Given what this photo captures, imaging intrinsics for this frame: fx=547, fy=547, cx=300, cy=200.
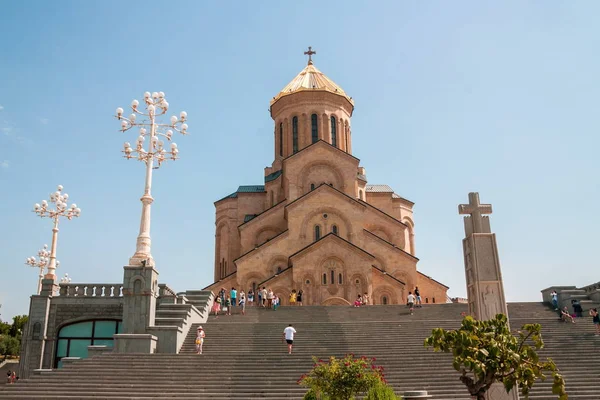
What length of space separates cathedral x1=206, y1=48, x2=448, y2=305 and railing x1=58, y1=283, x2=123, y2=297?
9511 mm

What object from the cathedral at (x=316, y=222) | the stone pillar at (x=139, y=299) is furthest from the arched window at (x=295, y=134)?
the stone pillar at (x=139, y=299)

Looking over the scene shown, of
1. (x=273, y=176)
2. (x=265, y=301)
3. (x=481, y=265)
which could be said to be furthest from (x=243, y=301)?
(x=273, y=176)

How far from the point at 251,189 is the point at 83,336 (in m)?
20.2

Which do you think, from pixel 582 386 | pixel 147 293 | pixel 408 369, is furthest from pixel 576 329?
pixel 147 293

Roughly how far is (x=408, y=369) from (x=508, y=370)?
7.31 meters

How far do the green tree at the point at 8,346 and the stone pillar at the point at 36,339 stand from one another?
101 ft

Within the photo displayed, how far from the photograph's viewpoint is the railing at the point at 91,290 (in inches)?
809

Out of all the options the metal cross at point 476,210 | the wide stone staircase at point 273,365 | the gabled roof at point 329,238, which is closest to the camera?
the metal cross at point 476,210

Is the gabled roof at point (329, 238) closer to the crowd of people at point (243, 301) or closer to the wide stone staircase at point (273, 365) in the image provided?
the crowd of people at point (243, 301)

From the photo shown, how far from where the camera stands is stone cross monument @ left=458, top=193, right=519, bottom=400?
949 centimetres

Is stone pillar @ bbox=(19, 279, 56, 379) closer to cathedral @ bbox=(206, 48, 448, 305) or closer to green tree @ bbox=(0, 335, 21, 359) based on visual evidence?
cathedral @ bbox=(206, 48, 448, 305)

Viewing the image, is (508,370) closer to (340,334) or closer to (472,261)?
(472,261)

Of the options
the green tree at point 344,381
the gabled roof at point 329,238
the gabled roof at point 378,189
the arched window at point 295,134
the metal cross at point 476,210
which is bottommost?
the green tree at point 344,381

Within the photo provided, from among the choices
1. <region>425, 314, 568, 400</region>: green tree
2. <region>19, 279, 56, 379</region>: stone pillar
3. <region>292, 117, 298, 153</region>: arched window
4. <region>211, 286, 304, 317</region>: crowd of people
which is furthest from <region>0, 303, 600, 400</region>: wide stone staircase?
<region>292, 117, 298, 153</region>: arched window
